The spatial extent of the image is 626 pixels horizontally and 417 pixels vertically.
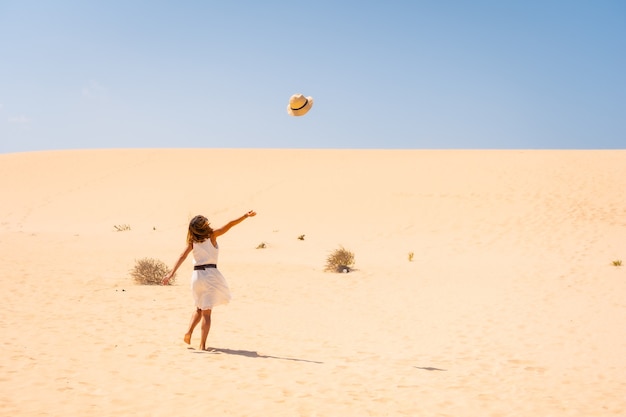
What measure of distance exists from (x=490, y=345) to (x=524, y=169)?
Result: 950 inches

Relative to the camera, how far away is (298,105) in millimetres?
8031

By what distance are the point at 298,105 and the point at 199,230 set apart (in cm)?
283

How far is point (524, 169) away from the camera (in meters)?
28.8

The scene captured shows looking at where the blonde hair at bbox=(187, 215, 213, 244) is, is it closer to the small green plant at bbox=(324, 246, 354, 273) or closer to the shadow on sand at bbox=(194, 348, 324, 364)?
the shadow on sand at bbox=(194, 348, 324, 364)

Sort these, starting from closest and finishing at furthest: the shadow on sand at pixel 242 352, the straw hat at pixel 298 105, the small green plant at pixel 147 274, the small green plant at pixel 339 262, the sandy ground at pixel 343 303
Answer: the sandy ground at pixel 343 303, the shadow on sand at pixel 242 352, the straw hat at pixel 298 105, the small green plant at pixel 147 274, the small green plant at pixel 339 262

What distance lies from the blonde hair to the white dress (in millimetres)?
60

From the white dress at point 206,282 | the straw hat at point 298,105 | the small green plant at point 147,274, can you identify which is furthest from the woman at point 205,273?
the small green plant at point 147,274

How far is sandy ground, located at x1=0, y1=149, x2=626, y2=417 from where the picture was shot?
188 inches

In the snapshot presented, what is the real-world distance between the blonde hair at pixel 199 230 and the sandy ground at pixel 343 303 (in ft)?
4.30

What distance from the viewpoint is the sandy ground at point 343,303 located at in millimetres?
4766

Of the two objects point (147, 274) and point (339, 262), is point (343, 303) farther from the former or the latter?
point (147, 274)

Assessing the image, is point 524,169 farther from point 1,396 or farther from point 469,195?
point 1,396

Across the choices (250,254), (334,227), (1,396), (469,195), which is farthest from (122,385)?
(469,195)

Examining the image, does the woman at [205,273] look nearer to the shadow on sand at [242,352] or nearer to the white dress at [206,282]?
the white dress at [206,282]
